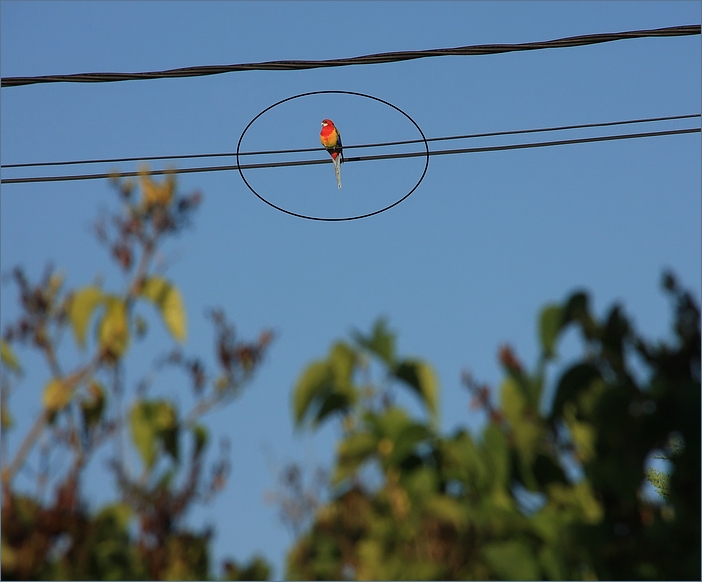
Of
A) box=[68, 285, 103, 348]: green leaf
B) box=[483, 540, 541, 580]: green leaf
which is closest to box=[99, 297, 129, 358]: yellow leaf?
box=[68, 285, 103, 348]: green leaf

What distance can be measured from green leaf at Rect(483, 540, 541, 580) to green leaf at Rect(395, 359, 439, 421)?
0.38m

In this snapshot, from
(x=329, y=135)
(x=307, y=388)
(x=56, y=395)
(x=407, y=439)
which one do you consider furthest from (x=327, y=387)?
(x=329, y=135)

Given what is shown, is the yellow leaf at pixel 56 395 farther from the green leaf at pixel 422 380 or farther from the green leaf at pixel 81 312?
the green leaf at pixel 422 380

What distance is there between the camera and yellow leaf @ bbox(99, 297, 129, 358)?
100 inches

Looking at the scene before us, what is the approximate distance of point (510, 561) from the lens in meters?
2.32

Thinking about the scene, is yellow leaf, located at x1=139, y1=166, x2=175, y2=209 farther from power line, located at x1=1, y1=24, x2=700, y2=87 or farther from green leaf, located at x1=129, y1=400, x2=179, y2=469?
power line, located at x1=1, y1=24, x2=700, y2=87

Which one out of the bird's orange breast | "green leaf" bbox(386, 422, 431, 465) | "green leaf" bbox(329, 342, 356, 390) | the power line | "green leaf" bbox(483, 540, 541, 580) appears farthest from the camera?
the bird's orange breast

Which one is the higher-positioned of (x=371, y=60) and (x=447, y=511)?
(x=371, y=60)

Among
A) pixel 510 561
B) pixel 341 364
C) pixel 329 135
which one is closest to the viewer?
pixel 510 561

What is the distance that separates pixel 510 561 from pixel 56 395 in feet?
4.02

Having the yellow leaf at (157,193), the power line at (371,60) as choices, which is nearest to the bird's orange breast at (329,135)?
the power line at (371,60)

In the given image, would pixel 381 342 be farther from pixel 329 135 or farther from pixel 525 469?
pixel 329 135

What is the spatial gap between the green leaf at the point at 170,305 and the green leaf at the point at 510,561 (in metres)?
0.99

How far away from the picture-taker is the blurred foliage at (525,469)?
237cm
